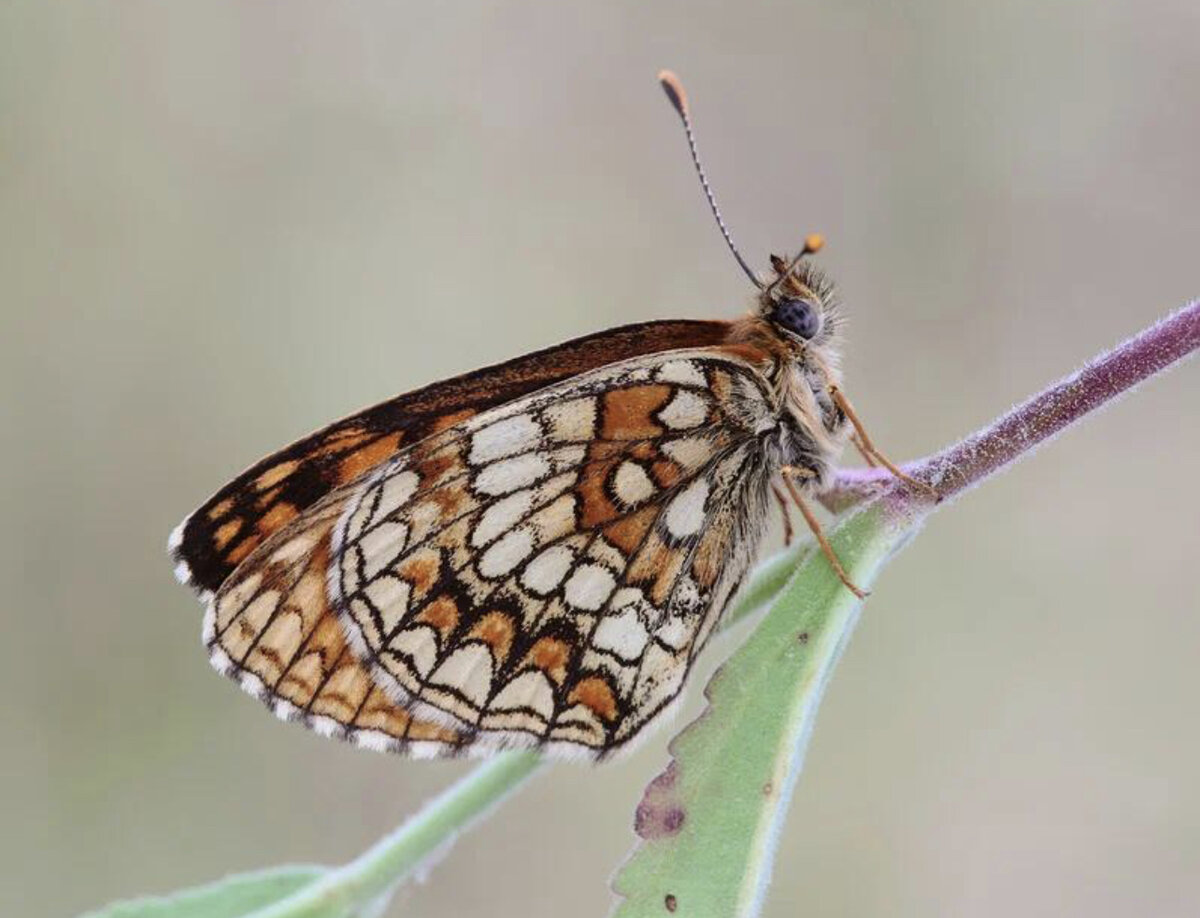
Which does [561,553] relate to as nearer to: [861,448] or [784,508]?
[784,508]

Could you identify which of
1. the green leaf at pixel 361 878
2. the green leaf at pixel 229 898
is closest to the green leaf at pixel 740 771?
the green leaf at pixel 361 878

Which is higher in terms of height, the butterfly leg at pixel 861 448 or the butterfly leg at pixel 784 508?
the butterfly leg at pixel 784 508

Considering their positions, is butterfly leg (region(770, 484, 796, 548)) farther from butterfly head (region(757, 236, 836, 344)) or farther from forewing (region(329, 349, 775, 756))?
butterfly head (region(757, 236, 836, 344))

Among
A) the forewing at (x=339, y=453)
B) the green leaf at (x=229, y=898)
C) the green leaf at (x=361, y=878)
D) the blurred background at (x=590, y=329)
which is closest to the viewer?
the green leaf at (x=361, y=878)

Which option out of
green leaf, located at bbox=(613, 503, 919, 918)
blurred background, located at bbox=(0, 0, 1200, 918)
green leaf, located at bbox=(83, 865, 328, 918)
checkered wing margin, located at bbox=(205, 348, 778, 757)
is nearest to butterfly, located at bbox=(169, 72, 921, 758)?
checkered wing margin, located at bbox=(205, 348, 778, 757)

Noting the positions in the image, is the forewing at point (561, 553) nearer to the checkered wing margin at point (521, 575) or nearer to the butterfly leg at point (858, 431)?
the checkered wing margin at point (521, 575)

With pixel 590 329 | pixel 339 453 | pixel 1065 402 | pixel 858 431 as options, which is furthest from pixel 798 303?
pixel 590 329
